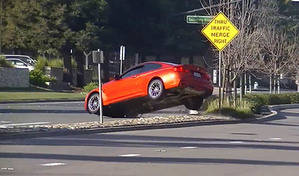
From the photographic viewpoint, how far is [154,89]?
2222 cm

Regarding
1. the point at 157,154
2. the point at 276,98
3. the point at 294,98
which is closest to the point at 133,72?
the point at 157,154

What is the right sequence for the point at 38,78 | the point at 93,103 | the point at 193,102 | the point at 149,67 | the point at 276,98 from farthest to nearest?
the point at 38,78 < the point at 276,98 < the point at 93,103 < the point at 193,102 < the point at 149,67

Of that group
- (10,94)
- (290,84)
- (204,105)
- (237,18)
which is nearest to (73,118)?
(204,105)

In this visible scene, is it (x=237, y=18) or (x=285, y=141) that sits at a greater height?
(x=237, y=18)

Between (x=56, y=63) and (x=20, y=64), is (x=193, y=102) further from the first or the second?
(x=56, y=63)

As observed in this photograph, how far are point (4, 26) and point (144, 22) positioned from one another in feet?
121

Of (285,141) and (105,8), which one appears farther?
(105,8)

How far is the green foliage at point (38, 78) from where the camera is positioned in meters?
47.8

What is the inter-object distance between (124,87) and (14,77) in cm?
2408

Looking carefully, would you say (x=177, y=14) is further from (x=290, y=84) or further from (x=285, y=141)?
(x=285, y=141)

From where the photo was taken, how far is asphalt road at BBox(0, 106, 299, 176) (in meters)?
12.5

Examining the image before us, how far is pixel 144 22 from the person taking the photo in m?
56.6

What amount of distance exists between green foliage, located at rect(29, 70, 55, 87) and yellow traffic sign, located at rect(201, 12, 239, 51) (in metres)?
24.2

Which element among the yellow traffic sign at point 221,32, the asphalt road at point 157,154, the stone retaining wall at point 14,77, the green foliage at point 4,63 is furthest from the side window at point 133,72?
the green foliage at point 4,63
